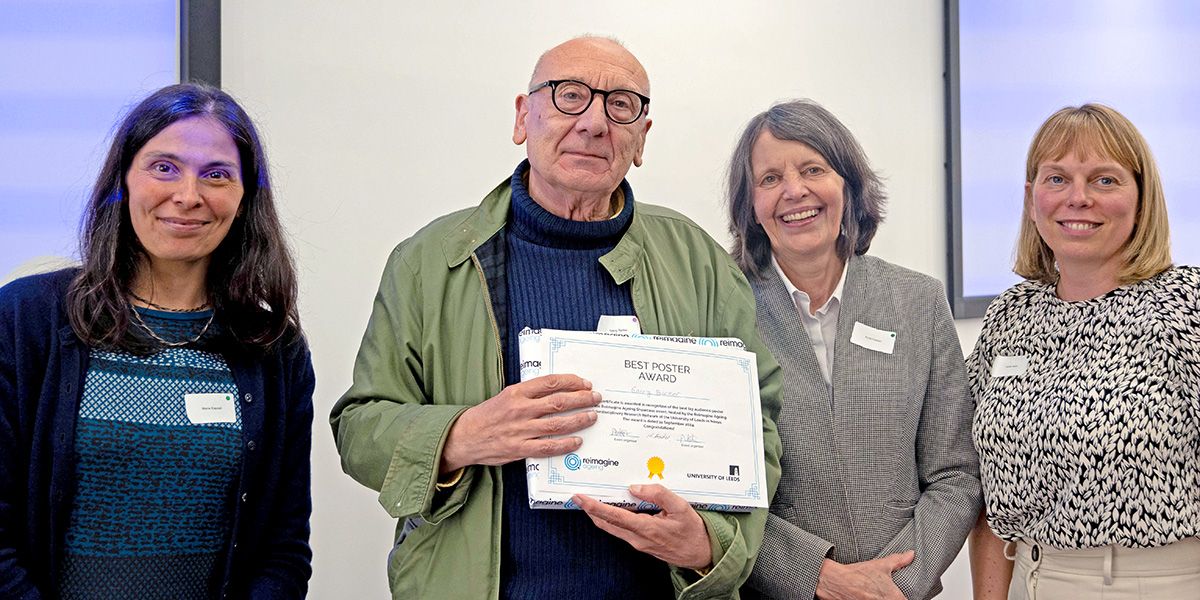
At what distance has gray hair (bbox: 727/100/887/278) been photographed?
2383 mm

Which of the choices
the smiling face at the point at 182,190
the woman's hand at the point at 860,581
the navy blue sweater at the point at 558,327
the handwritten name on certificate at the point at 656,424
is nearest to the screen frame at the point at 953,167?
the woman's hand at the point at 860,581

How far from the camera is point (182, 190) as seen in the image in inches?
72.2

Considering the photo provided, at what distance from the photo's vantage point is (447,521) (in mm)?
1730

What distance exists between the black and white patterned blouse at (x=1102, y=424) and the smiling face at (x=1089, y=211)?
9 centimetres

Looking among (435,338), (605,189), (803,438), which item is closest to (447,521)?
(435,338)

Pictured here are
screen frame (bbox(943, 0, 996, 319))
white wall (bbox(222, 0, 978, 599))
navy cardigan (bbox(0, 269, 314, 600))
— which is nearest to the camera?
navy cardigan (bbox(0, 269, 314, 600))

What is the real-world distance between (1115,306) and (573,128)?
4.15 feet

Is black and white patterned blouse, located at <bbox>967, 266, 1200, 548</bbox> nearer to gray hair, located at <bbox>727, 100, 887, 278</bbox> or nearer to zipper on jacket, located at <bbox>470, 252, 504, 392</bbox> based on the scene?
gray hair, located at <bbox>727, 100, 887, 278</bbox>

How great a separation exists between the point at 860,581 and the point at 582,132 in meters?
1.11

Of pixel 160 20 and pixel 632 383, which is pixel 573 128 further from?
pixel 160 20

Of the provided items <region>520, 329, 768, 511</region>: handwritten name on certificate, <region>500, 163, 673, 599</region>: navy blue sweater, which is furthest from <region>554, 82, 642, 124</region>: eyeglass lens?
<region>520, 329, 768, 511</region>: handwritten name on certificate

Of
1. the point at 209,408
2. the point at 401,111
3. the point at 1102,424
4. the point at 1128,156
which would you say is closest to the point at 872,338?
the point at 1102,424
